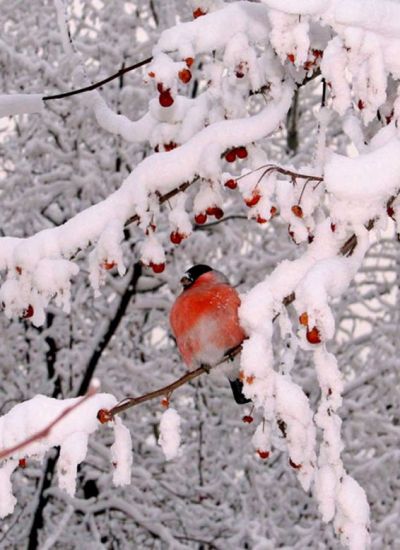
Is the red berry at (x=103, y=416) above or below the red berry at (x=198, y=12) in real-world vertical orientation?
below

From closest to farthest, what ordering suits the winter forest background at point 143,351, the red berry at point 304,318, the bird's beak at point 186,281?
1. the red berry at point 304,318
2. the bird's beak at point 186,281
3. the winter forest background at point 143,351

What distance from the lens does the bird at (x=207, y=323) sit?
151 inches

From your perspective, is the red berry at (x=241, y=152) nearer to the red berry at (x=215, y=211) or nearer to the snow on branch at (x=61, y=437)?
the red berry at (x=215, y=211)

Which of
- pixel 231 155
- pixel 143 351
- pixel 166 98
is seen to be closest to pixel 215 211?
pixel 231 155

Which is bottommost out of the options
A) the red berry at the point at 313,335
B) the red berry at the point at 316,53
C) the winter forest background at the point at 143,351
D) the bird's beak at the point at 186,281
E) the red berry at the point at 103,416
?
the winter forest background at the point at 143,351

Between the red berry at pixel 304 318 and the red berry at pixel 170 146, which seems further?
the red berry at pixel 170 146

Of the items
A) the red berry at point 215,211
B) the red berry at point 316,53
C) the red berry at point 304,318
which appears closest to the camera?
the red berry at point 304,318

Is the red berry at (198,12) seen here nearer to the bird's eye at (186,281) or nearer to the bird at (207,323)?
the bird at (207,323)

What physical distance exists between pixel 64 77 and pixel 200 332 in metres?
5.38

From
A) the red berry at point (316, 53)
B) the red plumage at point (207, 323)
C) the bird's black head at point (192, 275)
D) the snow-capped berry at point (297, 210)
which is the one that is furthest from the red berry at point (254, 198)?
the bird's black head at point (192, 275)

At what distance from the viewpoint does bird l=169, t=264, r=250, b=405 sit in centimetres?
383

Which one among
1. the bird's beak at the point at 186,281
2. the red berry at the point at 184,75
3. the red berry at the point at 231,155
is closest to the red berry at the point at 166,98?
the red berry at the point at 184,75

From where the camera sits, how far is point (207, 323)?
3.84m

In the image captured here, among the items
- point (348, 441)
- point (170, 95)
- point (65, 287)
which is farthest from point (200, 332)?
point (348, 441)
